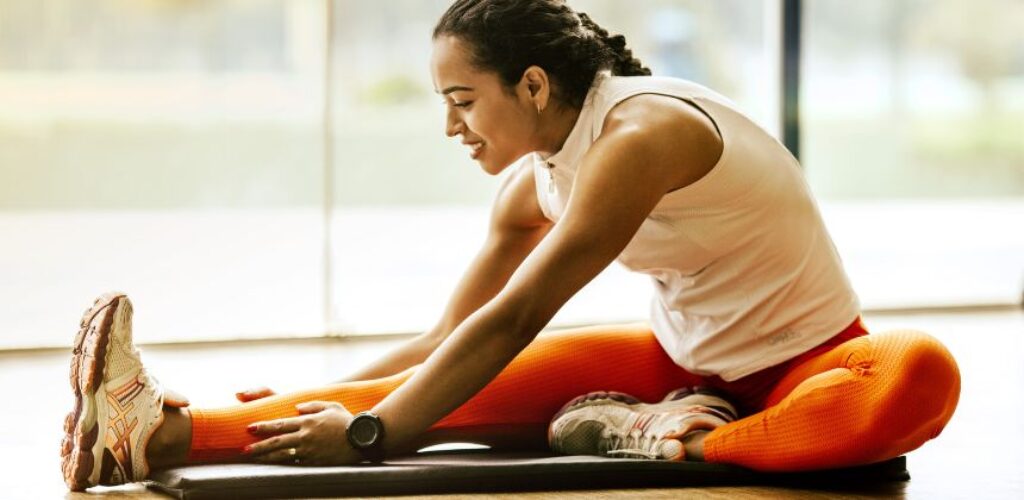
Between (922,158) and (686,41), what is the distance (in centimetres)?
94

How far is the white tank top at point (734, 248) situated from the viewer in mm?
1922

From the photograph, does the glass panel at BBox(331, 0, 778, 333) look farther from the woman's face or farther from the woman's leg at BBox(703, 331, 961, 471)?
the woman's leg at BBox(703, 331, 961, 471)

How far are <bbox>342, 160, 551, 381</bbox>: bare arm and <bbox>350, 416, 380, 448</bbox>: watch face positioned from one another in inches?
13.2

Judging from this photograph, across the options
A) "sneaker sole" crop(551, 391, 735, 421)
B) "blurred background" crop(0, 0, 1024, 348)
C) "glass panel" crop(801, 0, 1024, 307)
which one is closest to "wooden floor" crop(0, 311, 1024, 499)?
"sneaker sole" crop(551, 391, 735, 421)

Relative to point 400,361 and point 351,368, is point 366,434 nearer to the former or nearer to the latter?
point 400,361

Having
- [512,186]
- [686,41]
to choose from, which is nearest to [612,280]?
[686,41]

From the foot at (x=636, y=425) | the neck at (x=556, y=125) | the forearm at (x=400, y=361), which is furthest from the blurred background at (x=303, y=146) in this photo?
the neck at (x=556, y=125)

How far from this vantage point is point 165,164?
13.4 feet

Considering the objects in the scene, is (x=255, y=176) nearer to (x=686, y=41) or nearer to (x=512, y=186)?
(x=686, y=41)

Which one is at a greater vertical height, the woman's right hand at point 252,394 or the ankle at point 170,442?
the woman's right hand at point 252,394

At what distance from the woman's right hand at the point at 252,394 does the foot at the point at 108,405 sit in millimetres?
201

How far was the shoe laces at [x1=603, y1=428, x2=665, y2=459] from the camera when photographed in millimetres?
1992

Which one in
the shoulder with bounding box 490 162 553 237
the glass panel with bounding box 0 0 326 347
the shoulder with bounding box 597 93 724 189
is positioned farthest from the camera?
the glass panel with bounding box 0 0 326 347

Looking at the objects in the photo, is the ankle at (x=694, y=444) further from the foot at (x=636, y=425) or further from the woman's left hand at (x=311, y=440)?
the woman's left hand at (x=311, y=440)
